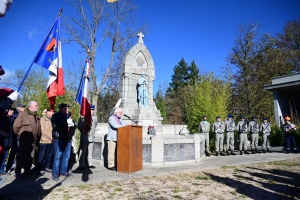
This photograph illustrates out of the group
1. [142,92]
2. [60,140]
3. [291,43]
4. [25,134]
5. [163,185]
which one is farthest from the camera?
[291,43]

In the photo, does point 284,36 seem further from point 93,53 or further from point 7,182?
point 7,182

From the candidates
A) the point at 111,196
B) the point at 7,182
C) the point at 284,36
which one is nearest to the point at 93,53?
the point at 7,182

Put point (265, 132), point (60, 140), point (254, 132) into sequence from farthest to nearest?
point (265, 132) < point (254, 132) < point (60, 140)

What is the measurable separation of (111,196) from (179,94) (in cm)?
3966

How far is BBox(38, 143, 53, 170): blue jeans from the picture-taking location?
6.55 metres

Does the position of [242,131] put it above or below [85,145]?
above

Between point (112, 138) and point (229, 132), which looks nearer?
point (112, 138)

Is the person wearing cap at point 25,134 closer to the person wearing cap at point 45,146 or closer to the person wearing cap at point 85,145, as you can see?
the person wearing cap at point 45,146

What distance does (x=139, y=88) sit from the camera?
13.7m

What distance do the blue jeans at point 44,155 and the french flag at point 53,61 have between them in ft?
7.06

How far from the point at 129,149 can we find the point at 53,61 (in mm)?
3078

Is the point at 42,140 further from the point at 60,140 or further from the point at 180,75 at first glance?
the point at 180,75

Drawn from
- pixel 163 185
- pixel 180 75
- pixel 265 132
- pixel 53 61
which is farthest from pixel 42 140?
pixel 180 75

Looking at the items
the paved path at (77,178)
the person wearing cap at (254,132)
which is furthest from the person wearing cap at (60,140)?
the person wearing cap at (254,132)
